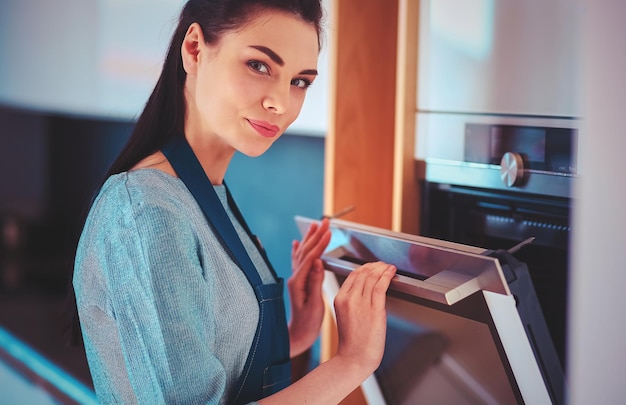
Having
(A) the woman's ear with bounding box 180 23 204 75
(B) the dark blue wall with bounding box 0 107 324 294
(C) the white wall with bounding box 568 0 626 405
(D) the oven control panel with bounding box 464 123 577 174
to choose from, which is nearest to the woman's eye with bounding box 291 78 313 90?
(A) the woman's ear with bounding box 180 23 204 75

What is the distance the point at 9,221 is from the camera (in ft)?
9.86

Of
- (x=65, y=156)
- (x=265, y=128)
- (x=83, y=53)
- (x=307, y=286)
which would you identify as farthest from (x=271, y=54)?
(x=65, y=156)

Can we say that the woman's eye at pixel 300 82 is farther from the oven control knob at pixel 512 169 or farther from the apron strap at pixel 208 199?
the oven control knob at pixel 512 169

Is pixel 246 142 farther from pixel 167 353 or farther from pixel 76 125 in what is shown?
pixel 76 125

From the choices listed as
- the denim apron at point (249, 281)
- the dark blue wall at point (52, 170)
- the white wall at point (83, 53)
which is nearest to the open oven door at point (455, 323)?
the denim apron at point (249, 281)

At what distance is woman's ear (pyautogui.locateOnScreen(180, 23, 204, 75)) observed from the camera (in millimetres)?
1020

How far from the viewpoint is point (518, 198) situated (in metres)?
1.04

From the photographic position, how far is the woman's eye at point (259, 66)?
100 cm

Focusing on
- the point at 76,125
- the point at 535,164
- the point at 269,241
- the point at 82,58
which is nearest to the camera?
the point at 535,164

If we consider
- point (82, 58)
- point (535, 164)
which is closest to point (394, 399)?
point (535, 164)

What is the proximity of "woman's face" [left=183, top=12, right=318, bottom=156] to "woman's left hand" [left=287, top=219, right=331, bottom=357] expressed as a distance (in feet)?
0.71

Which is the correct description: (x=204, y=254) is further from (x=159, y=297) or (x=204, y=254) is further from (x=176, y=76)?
(x=176, y=76)

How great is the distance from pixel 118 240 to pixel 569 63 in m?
0.58

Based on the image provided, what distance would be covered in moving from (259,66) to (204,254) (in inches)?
10.4
